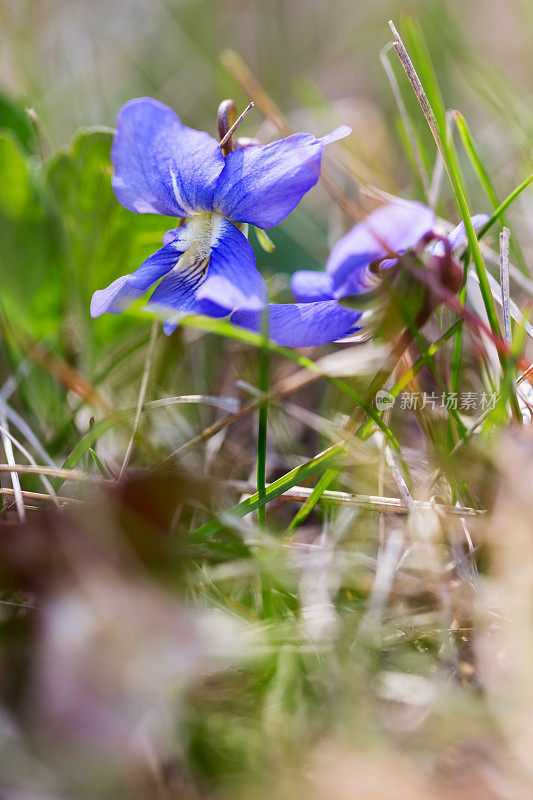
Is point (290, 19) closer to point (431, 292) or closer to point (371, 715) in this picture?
point (431, 292)

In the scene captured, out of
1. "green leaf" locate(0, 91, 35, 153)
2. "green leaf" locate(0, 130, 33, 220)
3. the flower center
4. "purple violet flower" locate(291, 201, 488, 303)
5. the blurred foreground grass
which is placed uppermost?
"green leaf" locate(0, 91, 35, 153)

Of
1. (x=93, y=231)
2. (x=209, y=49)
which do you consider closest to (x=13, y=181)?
(x=93, y=231)

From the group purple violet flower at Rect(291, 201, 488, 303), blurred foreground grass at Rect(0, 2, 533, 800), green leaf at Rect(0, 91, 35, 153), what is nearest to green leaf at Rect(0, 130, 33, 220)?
blurred foreground grass at Rect(0, 2, 533, 800)

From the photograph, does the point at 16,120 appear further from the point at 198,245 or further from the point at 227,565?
the point at 227,565

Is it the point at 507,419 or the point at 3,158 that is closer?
the point at 507,419

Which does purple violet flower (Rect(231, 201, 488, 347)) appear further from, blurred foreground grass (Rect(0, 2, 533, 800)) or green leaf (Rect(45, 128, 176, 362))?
green leaf (Rect(45, 128, 176, 362))

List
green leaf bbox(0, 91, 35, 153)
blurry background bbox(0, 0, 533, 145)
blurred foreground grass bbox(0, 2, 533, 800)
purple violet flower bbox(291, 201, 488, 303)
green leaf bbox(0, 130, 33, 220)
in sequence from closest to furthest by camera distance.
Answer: blurred foreground grass bbox(0, 2, 533, 800) < purple violet flower bbox(291, 201, 488, 303) < green leaf bbox(0, 130, 33, 220) < green leaf bbox(0, 91, 35, 153) < blurry background bbox(0, 0, 533, 145)

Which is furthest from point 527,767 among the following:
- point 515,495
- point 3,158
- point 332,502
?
point 3,158

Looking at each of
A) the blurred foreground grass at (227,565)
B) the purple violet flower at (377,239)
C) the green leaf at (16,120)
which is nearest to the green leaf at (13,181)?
the blurred foreground grass at (227,565)
